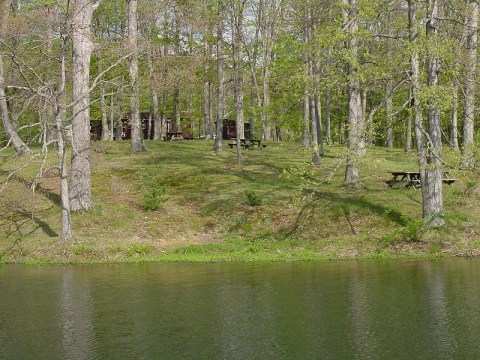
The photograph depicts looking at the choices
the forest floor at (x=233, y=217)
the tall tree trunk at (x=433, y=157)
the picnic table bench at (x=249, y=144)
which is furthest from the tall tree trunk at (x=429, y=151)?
the picnic table bench at (x=249, y=144)

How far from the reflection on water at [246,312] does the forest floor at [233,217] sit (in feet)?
7.10

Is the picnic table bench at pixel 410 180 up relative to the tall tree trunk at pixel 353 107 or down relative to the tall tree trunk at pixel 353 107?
down

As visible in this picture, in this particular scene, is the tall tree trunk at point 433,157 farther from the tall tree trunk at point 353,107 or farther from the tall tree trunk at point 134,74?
the tall tree trunk at point 134,74

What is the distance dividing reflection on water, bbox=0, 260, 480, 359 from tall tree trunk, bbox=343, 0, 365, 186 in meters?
4.19

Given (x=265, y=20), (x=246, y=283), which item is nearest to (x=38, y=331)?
(x=246, y=283)

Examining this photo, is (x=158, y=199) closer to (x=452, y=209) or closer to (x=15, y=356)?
(x=452, y=209)

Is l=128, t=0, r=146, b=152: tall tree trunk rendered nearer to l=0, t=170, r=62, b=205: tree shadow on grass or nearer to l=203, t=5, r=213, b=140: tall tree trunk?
l=0, t=170, r=62, b=205: tree shadow on grass

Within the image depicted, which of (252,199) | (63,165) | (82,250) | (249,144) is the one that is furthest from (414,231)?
(249,144)

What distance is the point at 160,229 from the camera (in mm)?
25797

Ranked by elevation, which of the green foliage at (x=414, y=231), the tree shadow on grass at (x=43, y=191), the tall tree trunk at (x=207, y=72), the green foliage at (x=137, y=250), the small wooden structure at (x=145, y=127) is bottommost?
the green foliage at (x=137, y=250)

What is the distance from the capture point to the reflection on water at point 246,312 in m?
10.9

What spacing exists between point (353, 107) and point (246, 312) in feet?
51.6

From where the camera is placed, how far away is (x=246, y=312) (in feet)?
45.4

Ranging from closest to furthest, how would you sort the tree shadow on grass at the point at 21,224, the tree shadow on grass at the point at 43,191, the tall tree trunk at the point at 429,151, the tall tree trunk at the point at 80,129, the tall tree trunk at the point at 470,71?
the tall tree trunk at the point at 429,151 → the tall tree trunk at the point at 470,71 → the tree shadow on grass at the point at 21,224 → the tall tree trunk at the point at 80,129 → the tree shadow on grass at the point at 43,191
